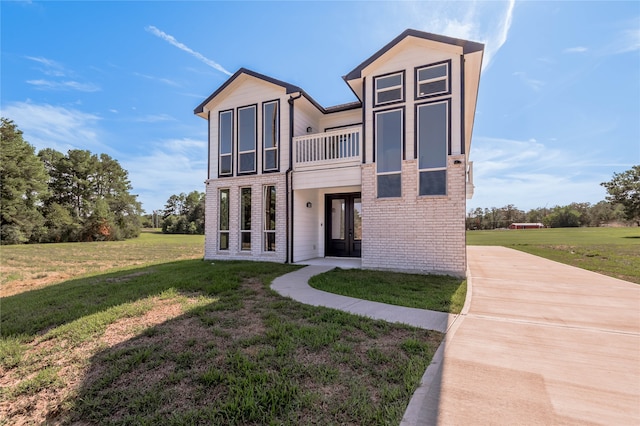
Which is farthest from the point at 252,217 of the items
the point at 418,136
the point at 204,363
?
Result: the point at 204,363

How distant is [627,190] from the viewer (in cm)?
3394

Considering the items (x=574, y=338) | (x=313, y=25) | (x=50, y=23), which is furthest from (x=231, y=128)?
(x=574, y=338)

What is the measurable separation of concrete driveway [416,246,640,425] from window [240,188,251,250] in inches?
334

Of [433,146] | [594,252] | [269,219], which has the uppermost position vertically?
[433,146]

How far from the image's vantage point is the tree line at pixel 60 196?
2595 centimetres

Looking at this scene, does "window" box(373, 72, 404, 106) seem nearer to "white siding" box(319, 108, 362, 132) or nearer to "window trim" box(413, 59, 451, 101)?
"window trim" box(413, 59, 451, 101)

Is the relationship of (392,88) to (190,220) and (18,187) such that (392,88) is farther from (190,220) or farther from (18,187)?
(190,220)

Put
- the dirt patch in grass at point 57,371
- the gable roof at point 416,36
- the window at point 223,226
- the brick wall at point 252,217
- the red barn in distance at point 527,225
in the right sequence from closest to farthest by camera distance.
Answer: the dirt patch in grass at point 57,371 → the gable roof at point 416,36 → the brick wall at point 252,217 → the window at point 223,226 → the red barn in distance at point 527,225

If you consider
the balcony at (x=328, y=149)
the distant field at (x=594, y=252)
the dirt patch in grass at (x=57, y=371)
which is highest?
the balcony at (x=328, y=149)

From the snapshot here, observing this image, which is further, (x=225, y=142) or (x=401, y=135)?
(x=225, y=142)

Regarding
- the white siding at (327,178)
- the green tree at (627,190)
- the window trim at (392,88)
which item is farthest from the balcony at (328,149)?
the green tree at (627,190)

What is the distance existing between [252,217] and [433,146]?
722 cm

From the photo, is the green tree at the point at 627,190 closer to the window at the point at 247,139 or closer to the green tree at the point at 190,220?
the window at the point at 247,139

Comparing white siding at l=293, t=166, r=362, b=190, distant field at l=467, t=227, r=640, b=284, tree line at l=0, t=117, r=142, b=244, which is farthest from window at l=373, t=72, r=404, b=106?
tree line at l=0, t=117, r=142, b=244
